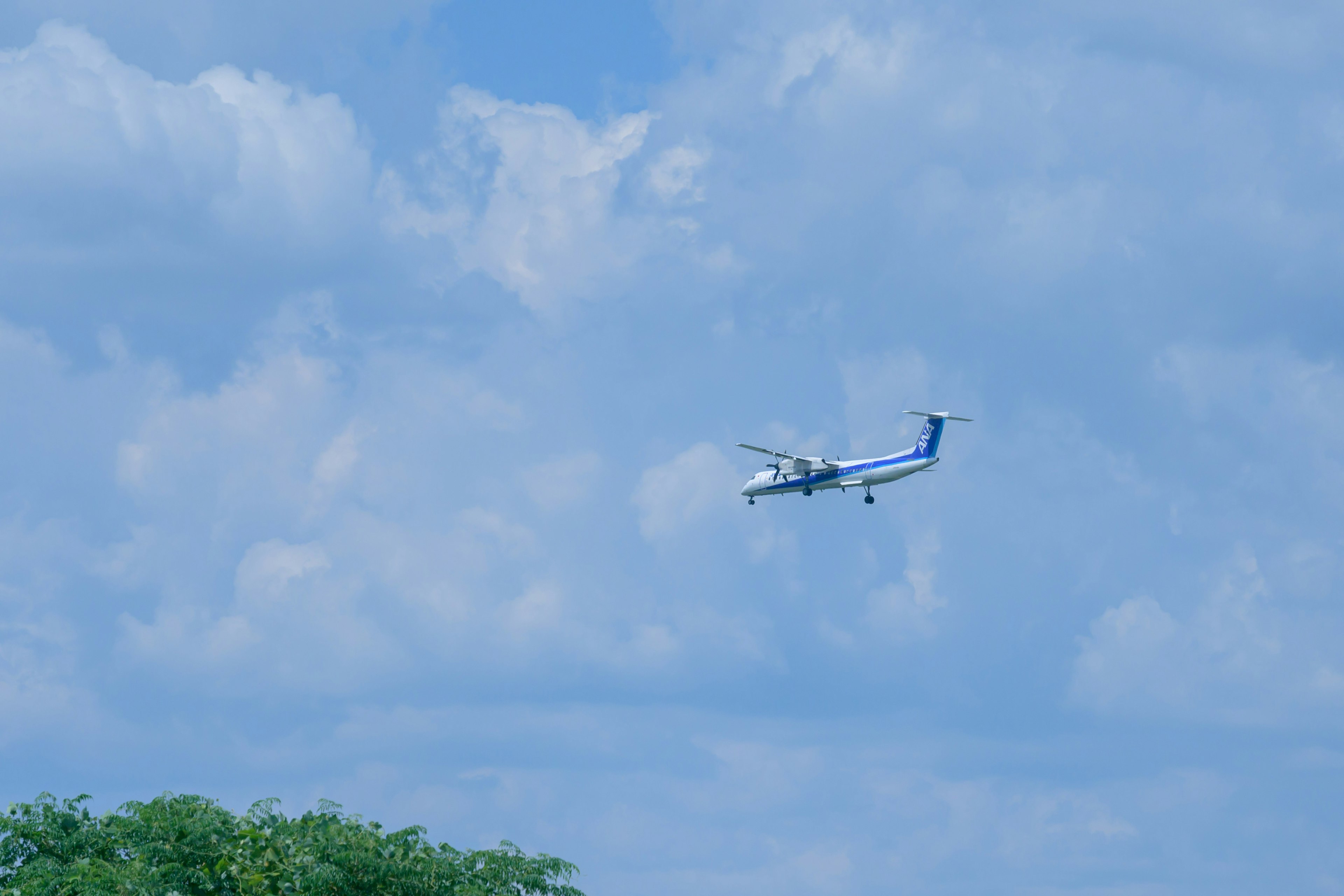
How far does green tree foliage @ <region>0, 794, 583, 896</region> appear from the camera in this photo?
48156mm

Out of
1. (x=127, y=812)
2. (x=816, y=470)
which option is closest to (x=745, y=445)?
(x=816, y=470)

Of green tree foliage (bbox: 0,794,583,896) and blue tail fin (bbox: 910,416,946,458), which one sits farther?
blue tail fin (bbox: 910,416,946,458)

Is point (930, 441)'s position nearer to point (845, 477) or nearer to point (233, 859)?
point (845, 477)

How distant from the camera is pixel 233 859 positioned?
5141 centimetres

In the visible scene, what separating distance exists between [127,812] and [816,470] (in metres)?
72.7

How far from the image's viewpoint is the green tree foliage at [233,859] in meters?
48.2

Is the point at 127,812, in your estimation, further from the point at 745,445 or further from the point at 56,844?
the point at 745,445

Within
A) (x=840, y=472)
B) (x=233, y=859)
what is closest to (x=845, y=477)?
(x=840, y=472)

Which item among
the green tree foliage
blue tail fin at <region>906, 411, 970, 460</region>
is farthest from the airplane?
the green tree foliage

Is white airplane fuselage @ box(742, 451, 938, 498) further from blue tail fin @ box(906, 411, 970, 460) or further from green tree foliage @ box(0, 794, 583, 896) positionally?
green tree foliage @ box(0, 794, 583, 896)

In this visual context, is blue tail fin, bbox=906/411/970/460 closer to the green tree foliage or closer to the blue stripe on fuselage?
the blue stripe on fuselage

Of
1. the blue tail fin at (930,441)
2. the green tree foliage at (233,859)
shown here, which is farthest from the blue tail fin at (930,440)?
the green tree foliage at (233,859)

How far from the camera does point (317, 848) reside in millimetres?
48188

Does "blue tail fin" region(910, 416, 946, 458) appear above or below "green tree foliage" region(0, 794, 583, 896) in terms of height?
above
